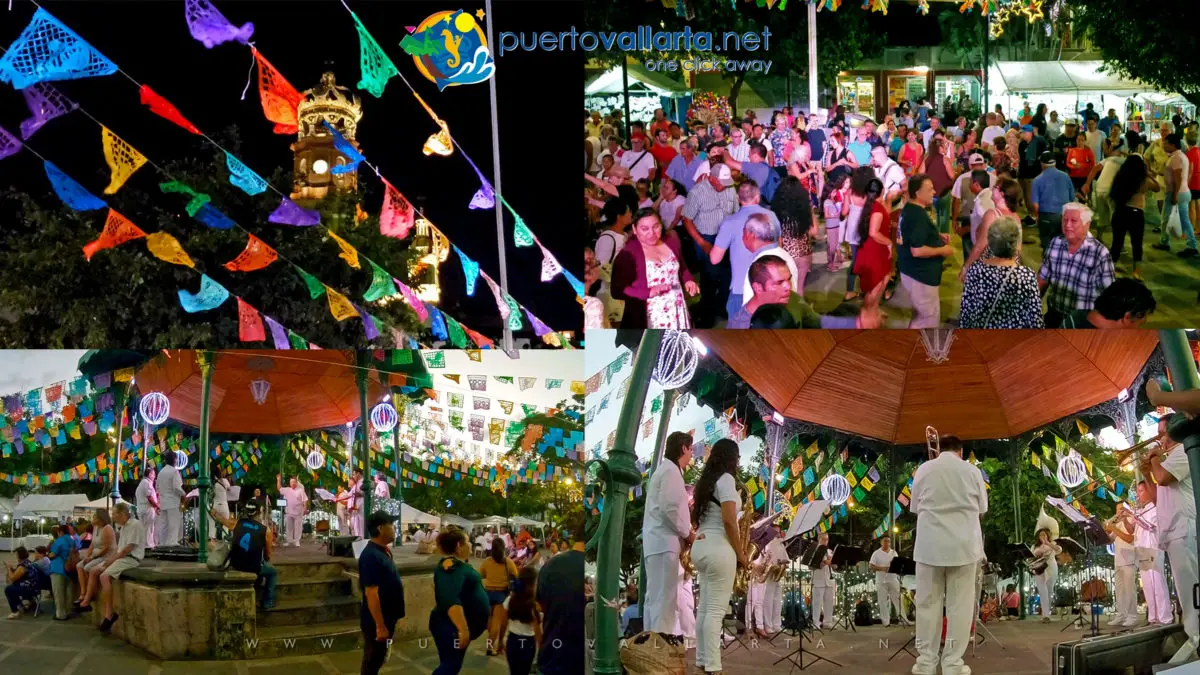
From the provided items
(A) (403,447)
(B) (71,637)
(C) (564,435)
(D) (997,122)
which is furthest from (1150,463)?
(D) (997,122)

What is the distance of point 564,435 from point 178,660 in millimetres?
1742

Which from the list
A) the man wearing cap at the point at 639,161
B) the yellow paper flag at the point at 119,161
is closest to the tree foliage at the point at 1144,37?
the man wearing cap at the point at 639,161

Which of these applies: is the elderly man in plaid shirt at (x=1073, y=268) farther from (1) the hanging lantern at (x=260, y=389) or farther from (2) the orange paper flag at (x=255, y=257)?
(1) the hanging lantern at (x=260, y=389)

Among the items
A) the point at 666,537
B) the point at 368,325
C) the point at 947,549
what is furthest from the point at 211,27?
the point at 947,549

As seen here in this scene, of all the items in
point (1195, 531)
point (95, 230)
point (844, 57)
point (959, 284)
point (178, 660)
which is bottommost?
point (178, 660)

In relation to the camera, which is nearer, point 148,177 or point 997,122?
point 997,122

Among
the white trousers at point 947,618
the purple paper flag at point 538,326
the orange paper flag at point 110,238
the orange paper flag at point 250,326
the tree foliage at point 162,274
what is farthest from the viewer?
the purple paper flag at point 538,326

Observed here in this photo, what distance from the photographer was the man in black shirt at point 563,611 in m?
5.98

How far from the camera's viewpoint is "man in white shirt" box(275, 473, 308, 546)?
6.05 metres

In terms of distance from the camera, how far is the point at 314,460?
20.1ft

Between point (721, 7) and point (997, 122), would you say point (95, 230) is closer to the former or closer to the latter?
point (721, 7)

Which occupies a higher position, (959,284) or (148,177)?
(148,177)

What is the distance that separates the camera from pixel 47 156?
18.6 m

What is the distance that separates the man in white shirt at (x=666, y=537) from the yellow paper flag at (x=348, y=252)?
11.5m
